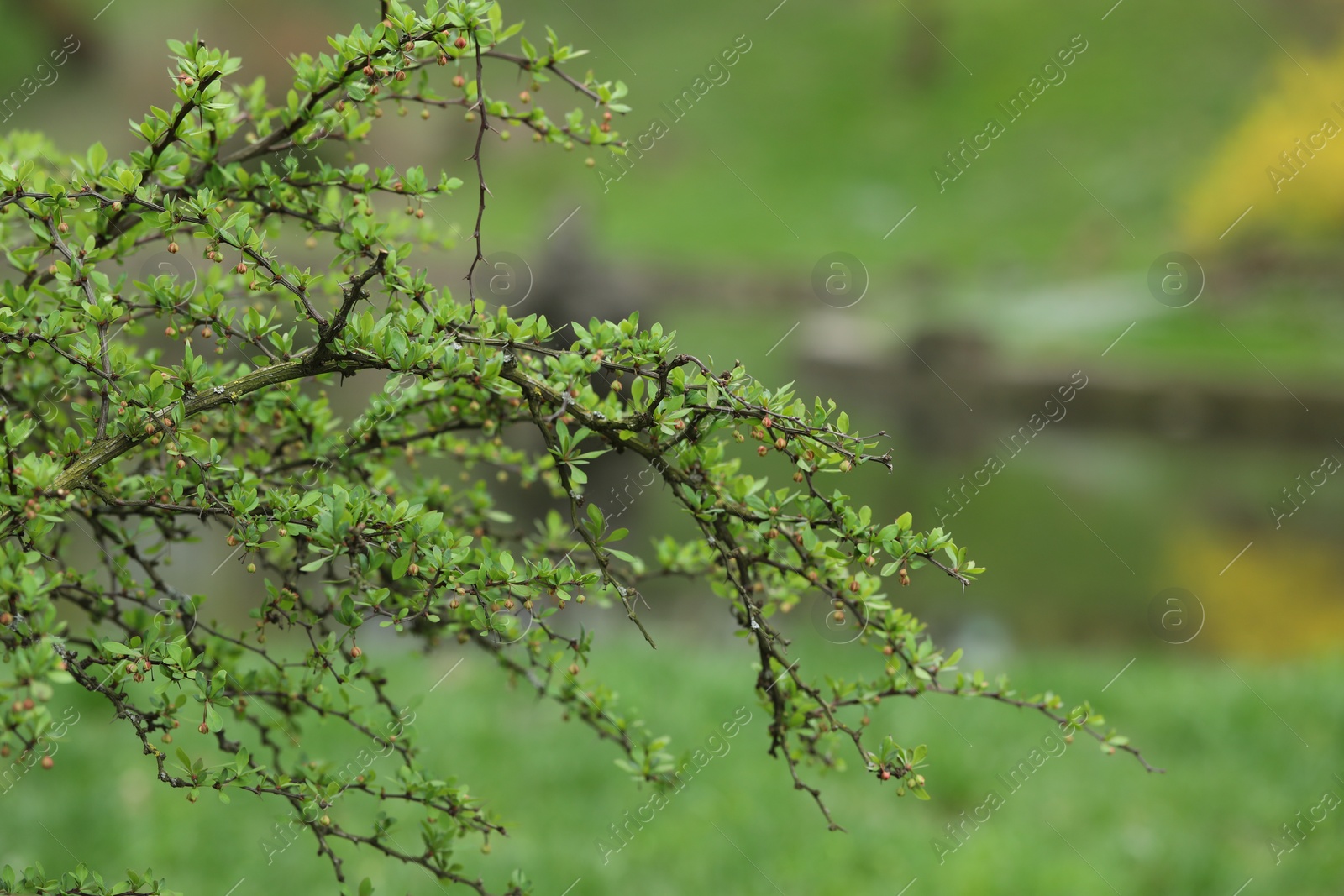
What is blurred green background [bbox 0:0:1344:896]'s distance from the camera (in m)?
3.92

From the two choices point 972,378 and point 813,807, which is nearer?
point 813,807

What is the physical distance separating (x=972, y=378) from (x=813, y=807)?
13154 millimetres

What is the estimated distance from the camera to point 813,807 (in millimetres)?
4223

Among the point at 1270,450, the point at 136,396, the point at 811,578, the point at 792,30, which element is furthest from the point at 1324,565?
the point at 792,30

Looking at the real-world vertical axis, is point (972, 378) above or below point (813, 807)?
above

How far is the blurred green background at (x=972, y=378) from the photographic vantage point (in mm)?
3920

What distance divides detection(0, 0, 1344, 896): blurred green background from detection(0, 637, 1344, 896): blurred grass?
2 centimetres

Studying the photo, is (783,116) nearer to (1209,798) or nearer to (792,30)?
(792,30)

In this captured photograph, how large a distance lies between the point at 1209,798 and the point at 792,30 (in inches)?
1441

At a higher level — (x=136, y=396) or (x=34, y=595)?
(x=136, y=396)

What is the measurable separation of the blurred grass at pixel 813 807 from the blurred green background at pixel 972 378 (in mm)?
20

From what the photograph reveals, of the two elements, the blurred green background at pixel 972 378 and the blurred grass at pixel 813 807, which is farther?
the blurred green background at pixel 972 378

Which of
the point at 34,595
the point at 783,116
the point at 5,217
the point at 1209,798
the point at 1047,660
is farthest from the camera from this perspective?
the point at 783,116

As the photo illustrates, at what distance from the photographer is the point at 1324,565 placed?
31.5 ft
